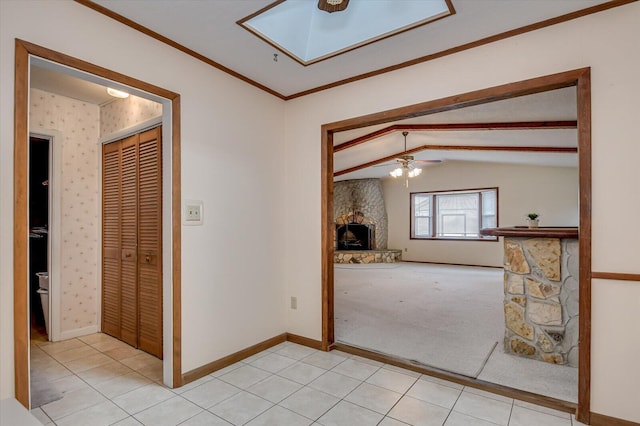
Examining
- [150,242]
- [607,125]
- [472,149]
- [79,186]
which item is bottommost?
[150,242]

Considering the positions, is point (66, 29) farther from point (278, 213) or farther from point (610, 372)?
point (610, 372)

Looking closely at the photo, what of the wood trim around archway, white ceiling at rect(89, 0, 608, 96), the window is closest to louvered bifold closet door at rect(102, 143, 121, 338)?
white ceiling at rect(89, 0, 608, 96)

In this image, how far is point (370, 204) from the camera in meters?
9.62

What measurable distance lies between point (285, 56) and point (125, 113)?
72.6 inches

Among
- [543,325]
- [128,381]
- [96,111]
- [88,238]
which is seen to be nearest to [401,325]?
[543,325]

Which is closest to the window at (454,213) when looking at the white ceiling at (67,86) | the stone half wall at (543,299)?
the stone half wall at (543,299)

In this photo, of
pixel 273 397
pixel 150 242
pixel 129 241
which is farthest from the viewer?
pixel 129 241

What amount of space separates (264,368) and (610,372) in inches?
90.4

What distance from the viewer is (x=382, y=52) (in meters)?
2.48

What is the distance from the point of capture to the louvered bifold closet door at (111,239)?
337cm

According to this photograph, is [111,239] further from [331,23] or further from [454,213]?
[454,213]

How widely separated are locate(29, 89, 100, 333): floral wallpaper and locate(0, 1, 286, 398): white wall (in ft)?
5.95

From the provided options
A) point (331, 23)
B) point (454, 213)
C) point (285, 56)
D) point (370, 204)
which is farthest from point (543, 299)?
point (370, 204)

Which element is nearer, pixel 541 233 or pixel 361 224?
pixel 541 233
